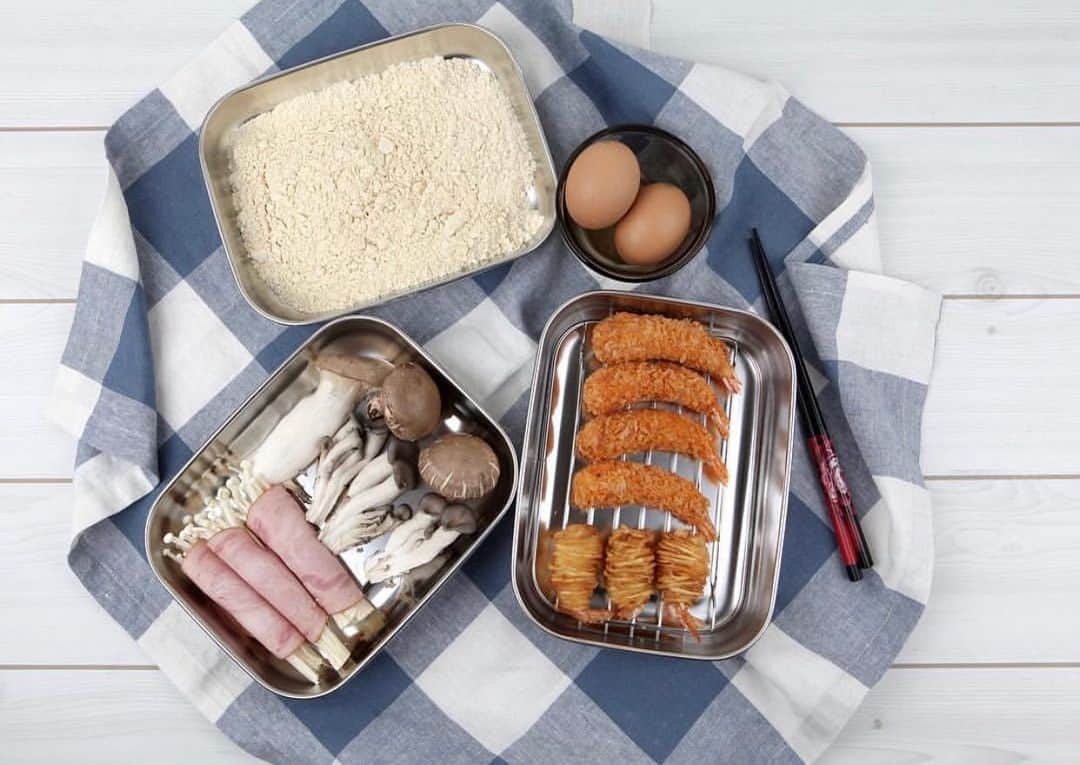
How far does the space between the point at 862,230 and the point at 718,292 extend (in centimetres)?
26

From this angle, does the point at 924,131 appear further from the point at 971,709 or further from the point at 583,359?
the point at 971,709

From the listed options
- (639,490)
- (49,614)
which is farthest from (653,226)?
(49,614)

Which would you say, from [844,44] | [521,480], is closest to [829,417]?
[521,480]

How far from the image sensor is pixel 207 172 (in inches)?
53.1

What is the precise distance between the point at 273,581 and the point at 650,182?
87cm

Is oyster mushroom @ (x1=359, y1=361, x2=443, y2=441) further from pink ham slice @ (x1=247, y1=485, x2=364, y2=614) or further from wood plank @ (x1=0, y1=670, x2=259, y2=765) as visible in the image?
wood plank @ (x1=0, y1=670, x2=259, y2=765)

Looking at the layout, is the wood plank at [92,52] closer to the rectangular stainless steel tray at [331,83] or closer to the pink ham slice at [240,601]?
the rectangular stainless steel tray at [331,83]

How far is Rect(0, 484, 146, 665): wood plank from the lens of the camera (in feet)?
4.74

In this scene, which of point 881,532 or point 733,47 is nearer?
point 881,532

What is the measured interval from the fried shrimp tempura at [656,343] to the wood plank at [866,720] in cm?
64

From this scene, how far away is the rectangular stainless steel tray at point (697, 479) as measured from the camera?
1.37 meters

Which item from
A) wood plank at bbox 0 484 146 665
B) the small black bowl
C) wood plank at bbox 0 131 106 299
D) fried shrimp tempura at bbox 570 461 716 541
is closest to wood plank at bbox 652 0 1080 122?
the small black bowl

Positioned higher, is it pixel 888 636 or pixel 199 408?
pixel 199 408

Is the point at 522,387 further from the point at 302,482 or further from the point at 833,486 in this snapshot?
the point at 833,486
